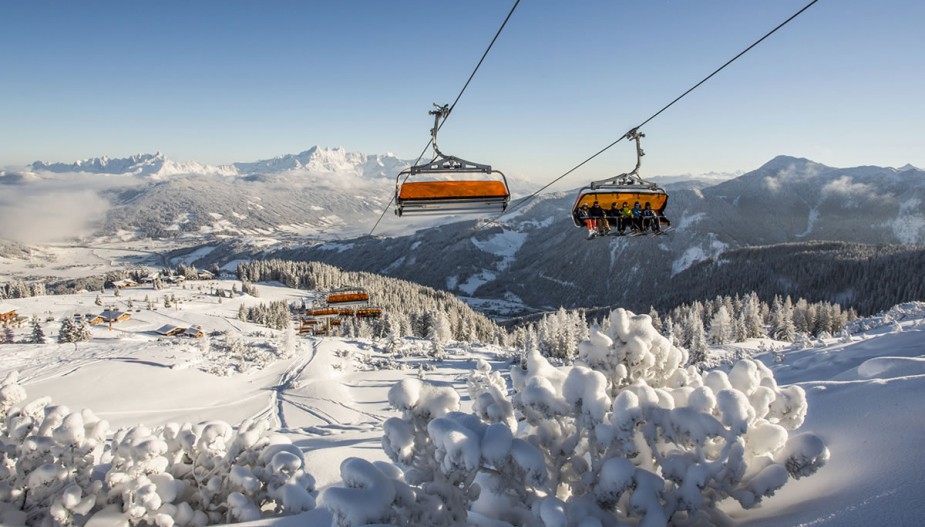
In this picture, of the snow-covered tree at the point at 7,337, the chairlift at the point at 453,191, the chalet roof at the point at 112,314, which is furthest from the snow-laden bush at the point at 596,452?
the chalet roof at the point at 112,314

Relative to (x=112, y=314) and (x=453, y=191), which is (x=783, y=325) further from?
(x=112, y=314)

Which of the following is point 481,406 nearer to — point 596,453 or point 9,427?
point 596,453

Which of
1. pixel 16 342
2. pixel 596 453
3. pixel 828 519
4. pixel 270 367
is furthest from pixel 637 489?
pixel 16 342

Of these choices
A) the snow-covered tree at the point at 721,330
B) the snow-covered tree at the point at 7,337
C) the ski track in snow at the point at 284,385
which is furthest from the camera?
the snow-covered tree at the point at 721,330

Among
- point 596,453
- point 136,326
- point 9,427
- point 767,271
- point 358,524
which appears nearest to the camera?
point 358,524

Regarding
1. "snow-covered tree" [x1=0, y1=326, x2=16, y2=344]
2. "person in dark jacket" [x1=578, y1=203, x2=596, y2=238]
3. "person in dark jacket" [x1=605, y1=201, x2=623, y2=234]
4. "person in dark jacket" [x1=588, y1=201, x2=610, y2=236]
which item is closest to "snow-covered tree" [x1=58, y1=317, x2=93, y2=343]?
"snow-covered tree" [x1=0, y1=326, x2=16, y2=344]

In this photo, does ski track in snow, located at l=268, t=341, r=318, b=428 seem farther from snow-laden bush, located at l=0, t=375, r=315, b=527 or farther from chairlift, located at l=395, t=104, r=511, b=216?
chairlift, located at l=395, t=104, r=511, b=216

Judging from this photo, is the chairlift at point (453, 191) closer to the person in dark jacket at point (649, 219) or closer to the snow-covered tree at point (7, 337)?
the person in dark jacket at point (649, 219)
